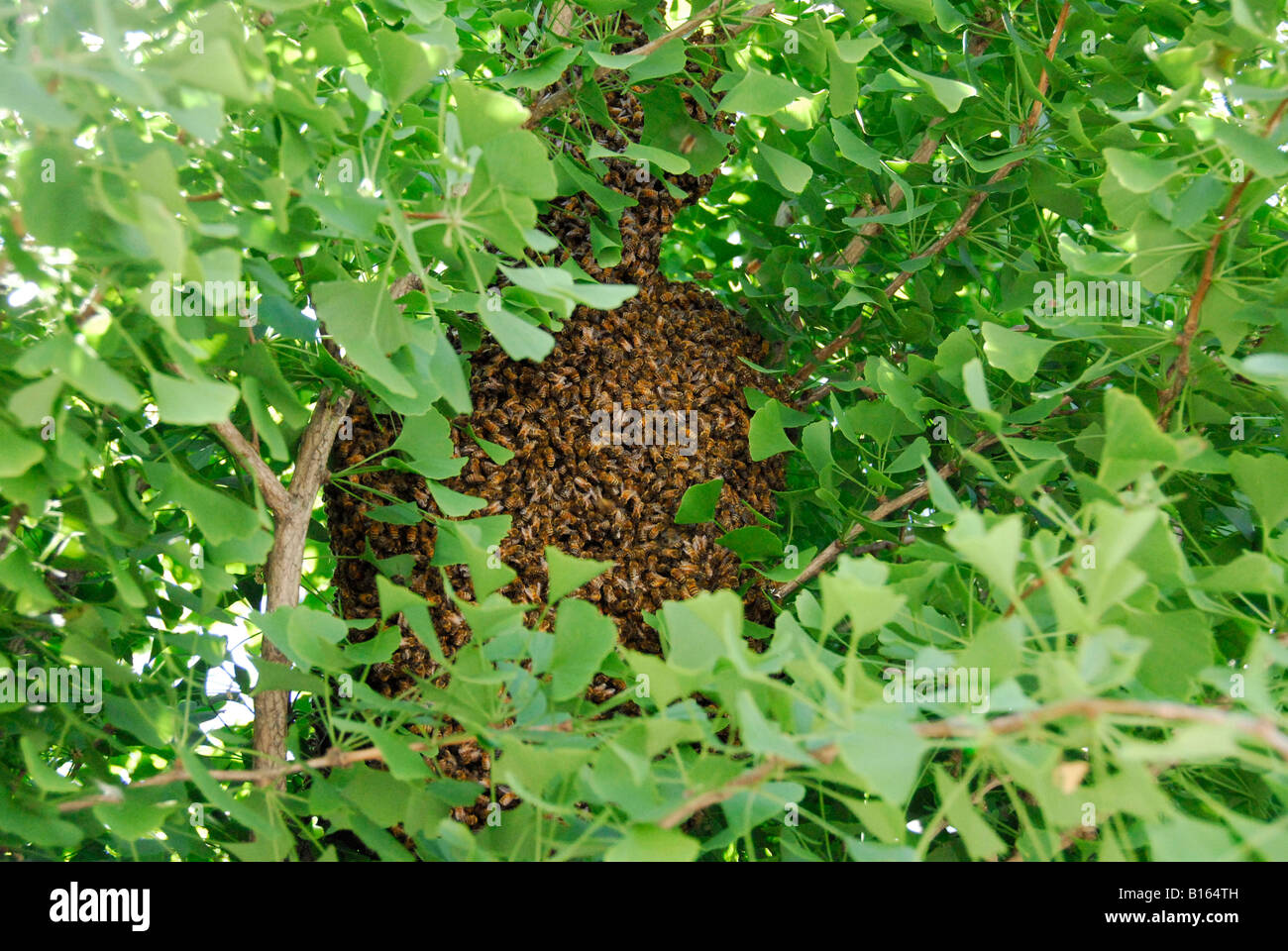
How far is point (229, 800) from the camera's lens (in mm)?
665

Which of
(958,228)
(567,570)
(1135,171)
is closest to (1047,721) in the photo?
(567,570)

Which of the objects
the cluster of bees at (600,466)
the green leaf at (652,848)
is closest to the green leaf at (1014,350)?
the cluster of bees at (600,466)

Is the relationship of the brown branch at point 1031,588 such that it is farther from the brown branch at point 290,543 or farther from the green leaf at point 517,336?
the brown branch at point 290,543

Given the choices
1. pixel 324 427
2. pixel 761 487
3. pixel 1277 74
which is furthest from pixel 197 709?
pixel 1277 74

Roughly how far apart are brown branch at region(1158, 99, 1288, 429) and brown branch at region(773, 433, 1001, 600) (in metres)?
0.19

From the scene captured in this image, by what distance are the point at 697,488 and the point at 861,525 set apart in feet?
0.58

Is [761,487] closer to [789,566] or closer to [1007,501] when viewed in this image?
[789,566]

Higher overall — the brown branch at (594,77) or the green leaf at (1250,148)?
the brown branch at (594,77)

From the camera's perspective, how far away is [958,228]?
1178 millimetres

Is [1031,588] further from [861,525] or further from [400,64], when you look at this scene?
[400,64]

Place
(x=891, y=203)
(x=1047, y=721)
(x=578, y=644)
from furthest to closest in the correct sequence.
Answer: (x=891, y=203), (x=578, y=644), (x=1047, y=721)

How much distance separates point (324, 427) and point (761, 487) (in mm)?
510

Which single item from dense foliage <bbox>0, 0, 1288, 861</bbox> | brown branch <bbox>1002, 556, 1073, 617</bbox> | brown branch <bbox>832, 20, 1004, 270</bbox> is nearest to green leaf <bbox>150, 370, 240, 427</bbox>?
dense foliage <bbox>0, 0, 1288, 861</bbox>

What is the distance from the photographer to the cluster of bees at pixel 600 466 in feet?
3.55
